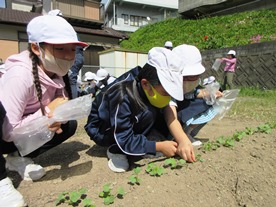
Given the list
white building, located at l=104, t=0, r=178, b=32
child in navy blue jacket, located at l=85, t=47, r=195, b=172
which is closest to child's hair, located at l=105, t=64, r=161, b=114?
child in navy blue jacket, located at l=85, t=47, r=195, b=172

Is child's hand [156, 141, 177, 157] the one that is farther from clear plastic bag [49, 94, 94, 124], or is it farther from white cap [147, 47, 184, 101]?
clear plastic bag [49, 94, 94, 124]

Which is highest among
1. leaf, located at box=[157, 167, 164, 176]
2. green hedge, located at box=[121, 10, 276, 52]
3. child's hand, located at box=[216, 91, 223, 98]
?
green hedge, located at box=[121, 10, 276, 52]

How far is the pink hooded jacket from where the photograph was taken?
146 cm

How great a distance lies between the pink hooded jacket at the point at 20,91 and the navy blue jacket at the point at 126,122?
383 mm

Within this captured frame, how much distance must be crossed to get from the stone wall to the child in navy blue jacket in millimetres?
6271

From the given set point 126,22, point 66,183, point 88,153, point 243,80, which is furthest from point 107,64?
point 126,22

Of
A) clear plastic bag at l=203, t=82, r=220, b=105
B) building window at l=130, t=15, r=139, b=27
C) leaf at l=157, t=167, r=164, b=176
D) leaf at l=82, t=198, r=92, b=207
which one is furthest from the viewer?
building window at l=130, t=15, r=139, b=27

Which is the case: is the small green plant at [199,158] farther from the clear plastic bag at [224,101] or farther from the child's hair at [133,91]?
the clear plastic bag at [224,101]

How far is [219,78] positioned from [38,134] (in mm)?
8033

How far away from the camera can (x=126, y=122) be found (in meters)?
1.70

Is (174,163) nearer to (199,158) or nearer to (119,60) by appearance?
(199,158)

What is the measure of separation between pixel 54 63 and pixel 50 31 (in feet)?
0.62

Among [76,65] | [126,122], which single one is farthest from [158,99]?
[76,65]

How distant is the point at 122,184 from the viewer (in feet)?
4.62
